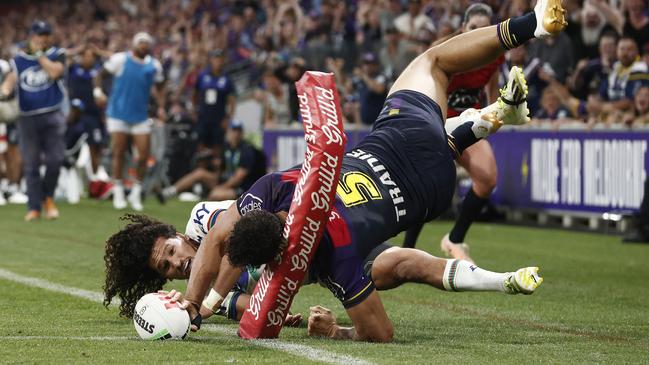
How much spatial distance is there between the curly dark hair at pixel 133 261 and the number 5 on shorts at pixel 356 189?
1.14 m

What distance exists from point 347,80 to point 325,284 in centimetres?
1482

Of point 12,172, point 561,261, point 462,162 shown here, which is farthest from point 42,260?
point 12,172

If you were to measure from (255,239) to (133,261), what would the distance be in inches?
46.9

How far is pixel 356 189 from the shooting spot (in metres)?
6.86

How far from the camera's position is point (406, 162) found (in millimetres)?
7176

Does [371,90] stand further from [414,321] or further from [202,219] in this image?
[202,219]

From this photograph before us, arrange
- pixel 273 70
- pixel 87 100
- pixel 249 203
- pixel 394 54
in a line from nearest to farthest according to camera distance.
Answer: pixel 249 203 < pixel 394 54 < pixel 87 100 < pixel 273 70

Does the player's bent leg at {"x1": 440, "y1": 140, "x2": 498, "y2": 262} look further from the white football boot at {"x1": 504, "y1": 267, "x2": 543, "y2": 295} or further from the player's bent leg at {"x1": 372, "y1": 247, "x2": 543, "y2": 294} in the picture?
the white football boot at {"x1": 504, "y1": 267, "x2": 543, "y2": 295}

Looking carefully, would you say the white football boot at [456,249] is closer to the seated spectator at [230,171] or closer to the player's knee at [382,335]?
the player's knee at [382,335]

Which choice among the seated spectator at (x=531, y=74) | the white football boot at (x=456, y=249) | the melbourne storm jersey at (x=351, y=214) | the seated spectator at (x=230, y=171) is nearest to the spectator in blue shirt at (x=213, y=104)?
the seated spectator at (x=230, y=171)

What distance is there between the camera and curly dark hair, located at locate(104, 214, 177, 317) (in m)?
7.28

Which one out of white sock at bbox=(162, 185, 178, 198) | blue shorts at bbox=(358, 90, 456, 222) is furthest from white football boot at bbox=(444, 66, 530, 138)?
white sock at bbox=(162, 185, 178, 198)

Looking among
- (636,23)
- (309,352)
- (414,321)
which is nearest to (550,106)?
(636,23)

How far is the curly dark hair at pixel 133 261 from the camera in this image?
7281mm
